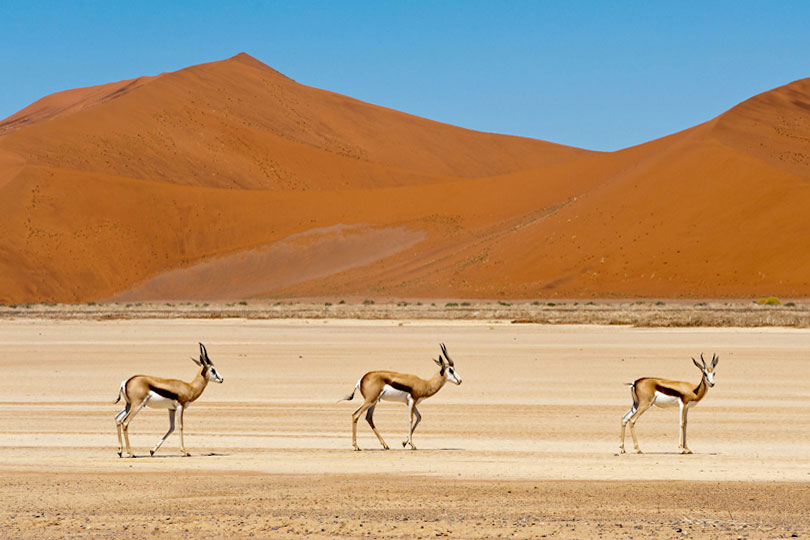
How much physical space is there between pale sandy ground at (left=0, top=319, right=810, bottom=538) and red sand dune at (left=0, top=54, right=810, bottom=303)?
54.8 metres

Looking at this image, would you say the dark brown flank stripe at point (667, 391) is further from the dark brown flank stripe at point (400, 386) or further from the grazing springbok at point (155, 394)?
the grazing springbok at point (155, 394)

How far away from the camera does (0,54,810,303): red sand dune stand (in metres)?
79.8

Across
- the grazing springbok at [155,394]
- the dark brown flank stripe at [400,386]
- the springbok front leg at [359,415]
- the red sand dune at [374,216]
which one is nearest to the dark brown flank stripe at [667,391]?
the dark brown flank stripe at [400,386]

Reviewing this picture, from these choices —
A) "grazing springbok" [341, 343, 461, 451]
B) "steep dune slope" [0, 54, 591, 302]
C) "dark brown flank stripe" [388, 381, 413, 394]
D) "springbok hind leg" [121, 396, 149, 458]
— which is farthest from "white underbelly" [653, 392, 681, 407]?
"steep dune slope" [0, 54, 591, 302]

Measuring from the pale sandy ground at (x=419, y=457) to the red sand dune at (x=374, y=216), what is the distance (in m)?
54.8

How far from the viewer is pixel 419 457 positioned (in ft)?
37.6

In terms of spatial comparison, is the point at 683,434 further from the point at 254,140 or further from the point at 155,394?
the point at 254,140

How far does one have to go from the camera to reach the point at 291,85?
176000 mm

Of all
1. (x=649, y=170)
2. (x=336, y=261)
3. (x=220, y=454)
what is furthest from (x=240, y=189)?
(x=220, y=454)

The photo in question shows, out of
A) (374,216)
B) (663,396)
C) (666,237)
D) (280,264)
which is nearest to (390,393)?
→ (663,396)

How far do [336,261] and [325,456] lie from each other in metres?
84.3

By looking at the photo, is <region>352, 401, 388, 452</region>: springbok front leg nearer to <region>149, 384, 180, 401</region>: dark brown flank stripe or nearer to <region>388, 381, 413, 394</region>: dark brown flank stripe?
<region>388, 381, 413, 394</region>: dark brown flank stripe

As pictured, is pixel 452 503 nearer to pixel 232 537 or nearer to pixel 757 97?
pixel 232 537

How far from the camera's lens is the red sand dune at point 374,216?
79.8 meters
